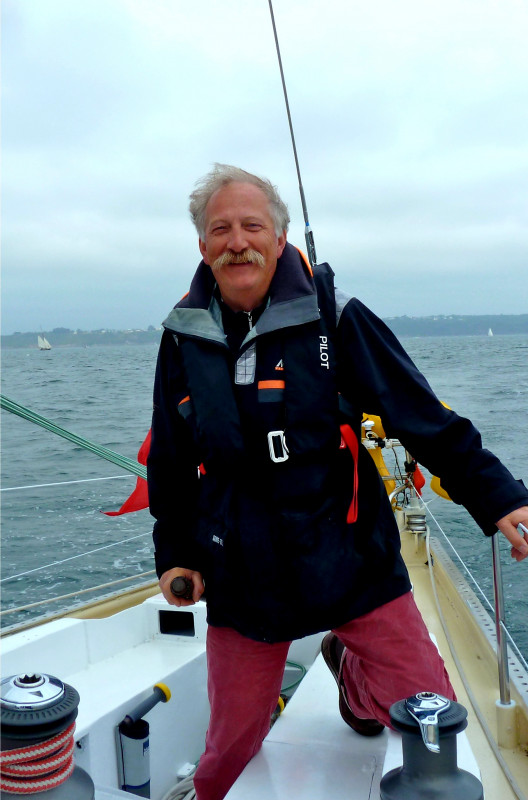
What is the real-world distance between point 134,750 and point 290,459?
4.06 ft

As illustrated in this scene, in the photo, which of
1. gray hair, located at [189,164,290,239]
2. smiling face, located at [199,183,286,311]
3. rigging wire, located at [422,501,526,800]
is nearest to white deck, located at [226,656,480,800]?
rigging wire, located at [422,501,526,800]

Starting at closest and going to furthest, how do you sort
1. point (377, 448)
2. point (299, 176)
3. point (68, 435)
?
point (299, 176), point (68, 435), point (377, 448)

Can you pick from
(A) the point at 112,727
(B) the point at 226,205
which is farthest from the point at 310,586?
(A) the point at 112,727

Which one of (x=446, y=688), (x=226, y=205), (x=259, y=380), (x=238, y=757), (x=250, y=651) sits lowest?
(x=238, y=757)

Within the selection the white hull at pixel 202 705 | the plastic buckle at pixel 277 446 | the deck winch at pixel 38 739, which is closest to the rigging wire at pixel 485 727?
the white hull at pixel 202 705

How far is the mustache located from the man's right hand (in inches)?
28.8

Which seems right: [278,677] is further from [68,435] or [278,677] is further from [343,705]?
[68,435]

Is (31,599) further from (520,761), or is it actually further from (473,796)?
(473,796)

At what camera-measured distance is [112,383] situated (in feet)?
82.4

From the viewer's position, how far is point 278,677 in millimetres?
1742

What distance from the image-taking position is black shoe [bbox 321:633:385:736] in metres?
1.88

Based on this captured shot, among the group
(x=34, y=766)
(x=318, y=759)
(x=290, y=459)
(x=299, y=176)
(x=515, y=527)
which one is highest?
(x=299, y=176)

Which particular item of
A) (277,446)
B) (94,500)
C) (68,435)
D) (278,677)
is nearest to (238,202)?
(277,446)

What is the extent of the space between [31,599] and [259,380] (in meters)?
5.51
